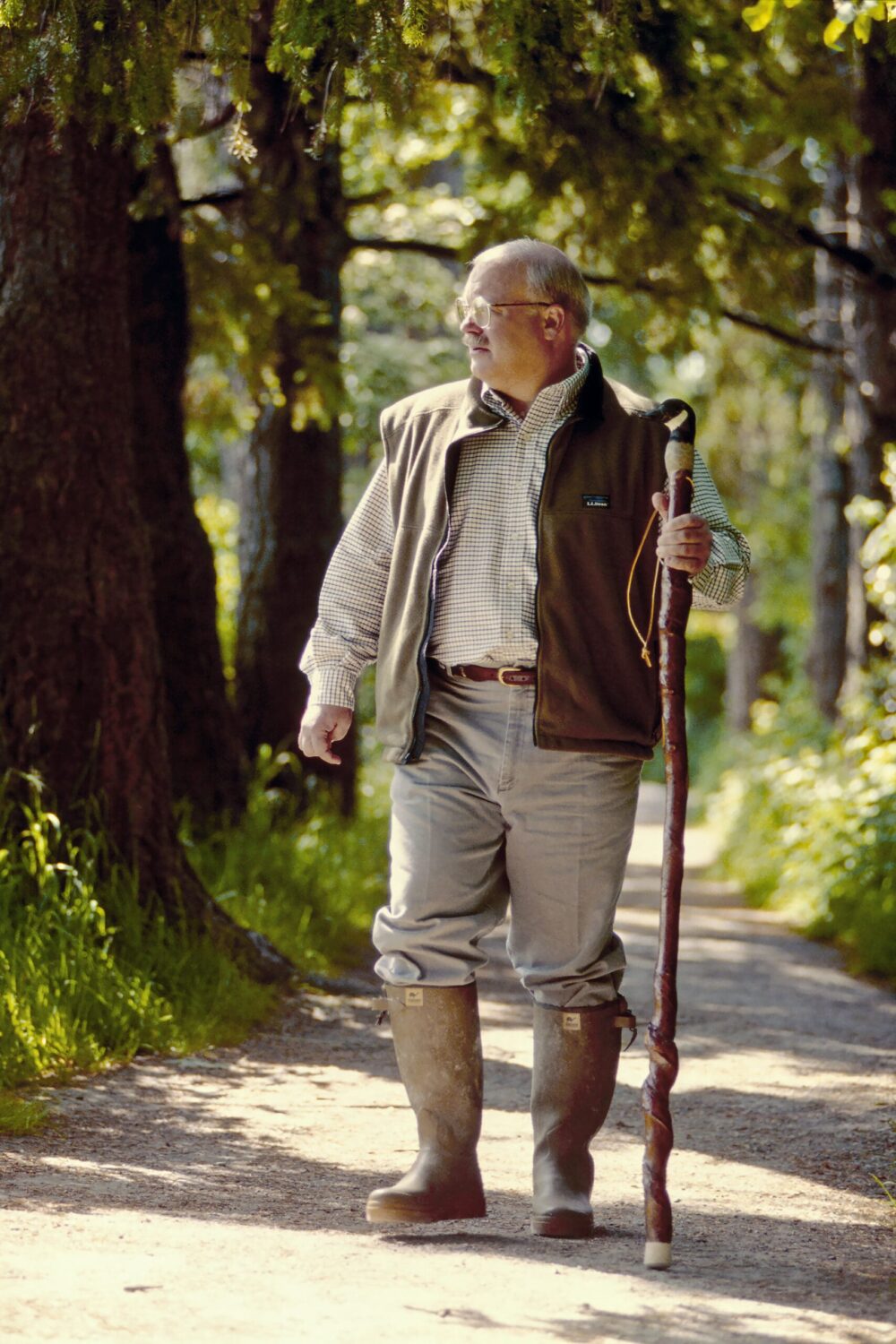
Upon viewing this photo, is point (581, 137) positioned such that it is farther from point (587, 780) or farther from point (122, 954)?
point (587, 780)

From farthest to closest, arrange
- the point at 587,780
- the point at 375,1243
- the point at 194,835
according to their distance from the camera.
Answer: the point at 194,835 < the point at 587,780 < the point at 375,1243

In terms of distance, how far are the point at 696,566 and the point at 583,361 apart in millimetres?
672

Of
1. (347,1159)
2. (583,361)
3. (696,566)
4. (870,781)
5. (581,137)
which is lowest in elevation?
(347,1159)

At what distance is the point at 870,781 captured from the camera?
428 inches

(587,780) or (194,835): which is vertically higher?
(587,780)

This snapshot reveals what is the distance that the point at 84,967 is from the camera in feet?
19.7

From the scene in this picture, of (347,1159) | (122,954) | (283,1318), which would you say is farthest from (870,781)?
(283,1318)

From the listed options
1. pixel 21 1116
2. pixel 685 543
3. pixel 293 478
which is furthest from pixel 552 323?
pixel 293 478

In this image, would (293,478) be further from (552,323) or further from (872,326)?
(552,323)

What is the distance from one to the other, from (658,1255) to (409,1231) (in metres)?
0.59

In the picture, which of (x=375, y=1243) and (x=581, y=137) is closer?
(x=375, y=1243)

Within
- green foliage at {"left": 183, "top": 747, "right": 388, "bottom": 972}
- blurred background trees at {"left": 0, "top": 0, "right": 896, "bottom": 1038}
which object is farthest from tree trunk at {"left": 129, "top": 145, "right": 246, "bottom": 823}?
green foliage at {"left": 183, "top": 747, "right": 388, "bottom": 972}

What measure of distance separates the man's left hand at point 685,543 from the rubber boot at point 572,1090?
104 cm

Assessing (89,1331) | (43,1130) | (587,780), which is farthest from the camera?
(43,1130)
